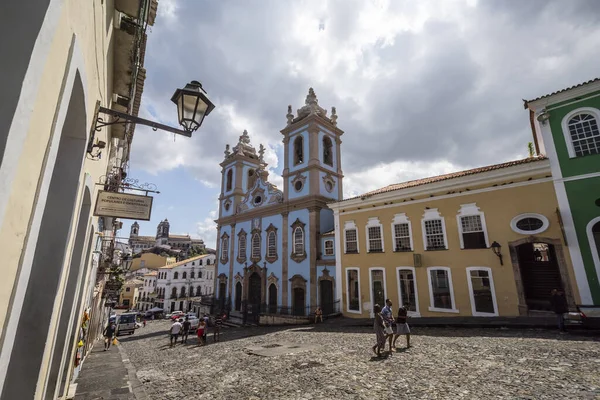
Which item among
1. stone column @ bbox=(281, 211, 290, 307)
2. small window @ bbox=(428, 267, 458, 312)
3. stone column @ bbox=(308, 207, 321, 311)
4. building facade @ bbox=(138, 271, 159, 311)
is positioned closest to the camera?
small window @ bbox=(428, 267, 458, 312)

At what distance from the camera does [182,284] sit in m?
51.0

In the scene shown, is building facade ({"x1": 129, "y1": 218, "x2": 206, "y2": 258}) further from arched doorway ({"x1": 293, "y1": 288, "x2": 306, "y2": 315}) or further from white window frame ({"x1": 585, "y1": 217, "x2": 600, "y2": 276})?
white window frame ({"x1": 585, "y1": 217, "x2": 600, "y2": 276})

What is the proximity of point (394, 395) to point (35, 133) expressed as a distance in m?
6.51

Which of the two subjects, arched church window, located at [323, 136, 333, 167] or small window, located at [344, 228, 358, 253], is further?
arched church window, located at [323, 136, 333, 167]

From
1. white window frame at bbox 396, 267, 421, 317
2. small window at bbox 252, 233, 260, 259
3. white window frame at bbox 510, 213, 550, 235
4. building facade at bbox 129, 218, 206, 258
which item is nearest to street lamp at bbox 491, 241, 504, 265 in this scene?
white window frame at bbox 510, 213, 550, 235

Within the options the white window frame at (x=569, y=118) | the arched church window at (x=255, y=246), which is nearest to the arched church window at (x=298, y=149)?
the arched church window at (x=255, y=246)

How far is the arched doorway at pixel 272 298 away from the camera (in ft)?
75.6

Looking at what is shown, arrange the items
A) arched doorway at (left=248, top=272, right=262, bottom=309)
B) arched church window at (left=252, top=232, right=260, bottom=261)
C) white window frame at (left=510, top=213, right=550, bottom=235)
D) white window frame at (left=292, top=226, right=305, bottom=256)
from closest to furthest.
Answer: white window frame at (left=510, top=213, right=550, bottom=235) → white window frame at (left=292, top=226, right=305, bottom=256) → arched doorway at (left=248, top=272, right=262, bottom=309) → arched church window at (left=252, top=232, right=260, bottom=261)

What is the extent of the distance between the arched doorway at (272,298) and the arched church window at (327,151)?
11467 millimetres

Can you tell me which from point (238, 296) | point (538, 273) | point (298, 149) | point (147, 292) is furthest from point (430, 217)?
point (147, 292)

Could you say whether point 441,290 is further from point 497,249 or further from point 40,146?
point 40,146

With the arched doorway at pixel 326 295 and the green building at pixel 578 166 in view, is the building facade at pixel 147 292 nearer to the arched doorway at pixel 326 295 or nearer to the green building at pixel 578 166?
the arched doorway at pixel 326 295

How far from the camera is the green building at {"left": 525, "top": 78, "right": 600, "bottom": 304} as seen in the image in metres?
11.1

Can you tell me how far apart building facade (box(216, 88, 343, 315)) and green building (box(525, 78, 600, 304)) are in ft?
41.1
